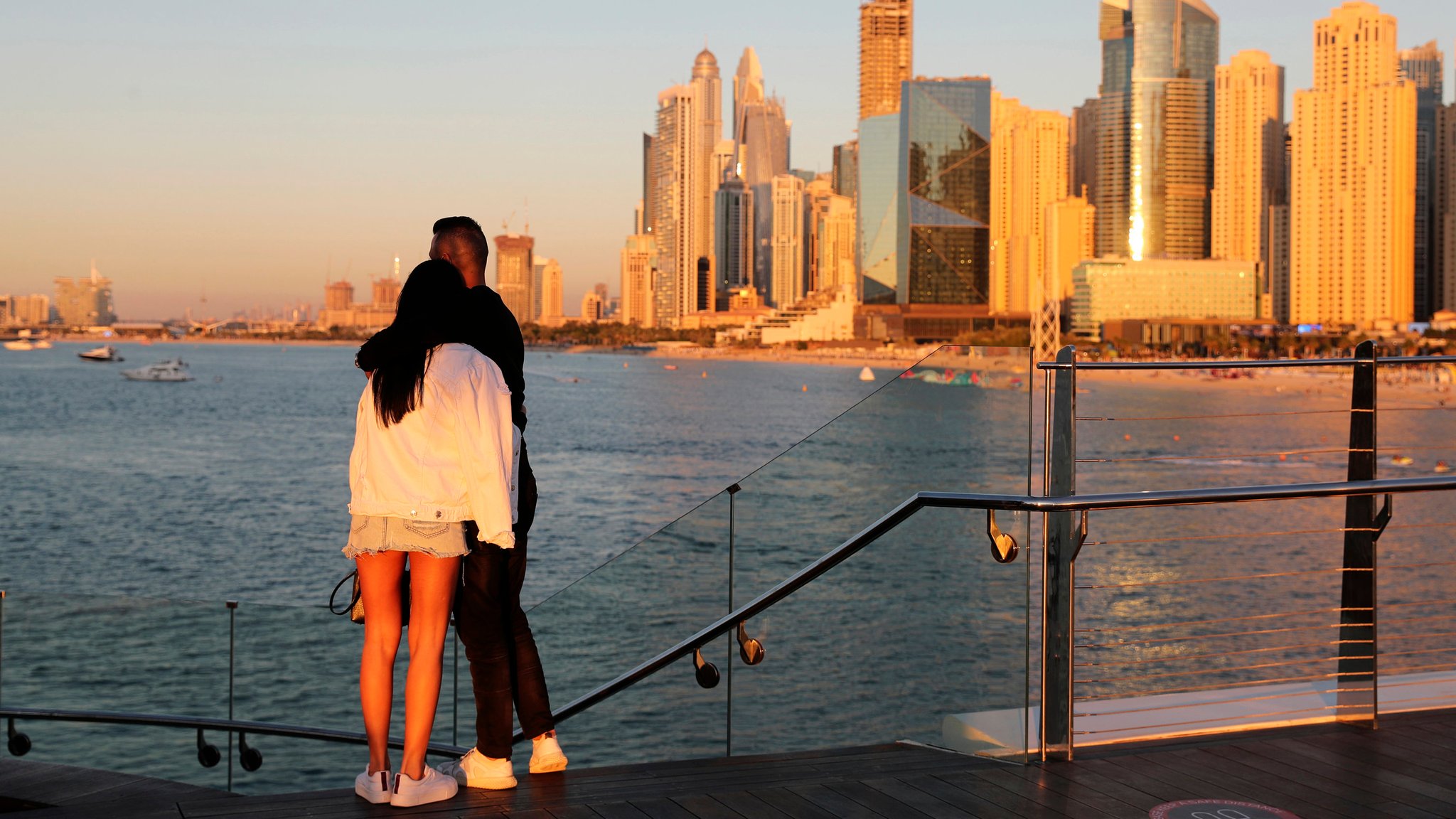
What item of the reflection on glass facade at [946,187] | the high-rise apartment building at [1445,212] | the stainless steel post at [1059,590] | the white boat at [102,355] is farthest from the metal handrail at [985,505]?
the high-rise apartment building at [1445,212]

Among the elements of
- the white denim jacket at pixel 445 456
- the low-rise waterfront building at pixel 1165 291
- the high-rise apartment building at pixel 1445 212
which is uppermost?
the high-rise apartment building at pixel 1445 212

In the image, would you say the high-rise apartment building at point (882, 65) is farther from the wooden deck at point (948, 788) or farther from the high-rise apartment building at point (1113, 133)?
the wooden deck at point (948, 788)

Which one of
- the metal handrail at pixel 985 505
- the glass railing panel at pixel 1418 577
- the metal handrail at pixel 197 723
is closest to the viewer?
the metal handrail at pixel 985 505

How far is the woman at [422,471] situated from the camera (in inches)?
124

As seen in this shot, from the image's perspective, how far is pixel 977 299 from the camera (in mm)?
157000

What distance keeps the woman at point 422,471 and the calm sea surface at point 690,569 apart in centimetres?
63

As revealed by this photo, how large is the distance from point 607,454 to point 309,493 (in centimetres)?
1578

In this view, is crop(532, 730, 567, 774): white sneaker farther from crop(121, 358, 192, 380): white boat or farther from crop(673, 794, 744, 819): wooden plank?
crop(121, 358, 192, 380): white boat

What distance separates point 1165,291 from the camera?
139750mm

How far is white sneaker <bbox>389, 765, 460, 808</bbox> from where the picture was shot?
10.5 ft

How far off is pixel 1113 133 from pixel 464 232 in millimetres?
183010

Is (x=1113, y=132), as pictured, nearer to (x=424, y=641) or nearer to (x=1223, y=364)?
(x=1223, y=364)

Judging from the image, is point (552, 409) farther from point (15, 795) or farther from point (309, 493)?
point (15, 795)

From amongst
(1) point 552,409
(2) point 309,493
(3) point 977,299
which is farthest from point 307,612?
(3) point 977,299
